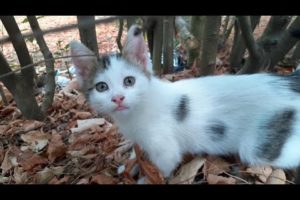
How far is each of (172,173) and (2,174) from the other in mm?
910

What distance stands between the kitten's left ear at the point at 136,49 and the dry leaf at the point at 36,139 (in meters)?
0.84

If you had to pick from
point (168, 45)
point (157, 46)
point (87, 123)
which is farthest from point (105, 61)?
point (168, 45)

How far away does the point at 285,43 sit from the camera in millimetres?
2648

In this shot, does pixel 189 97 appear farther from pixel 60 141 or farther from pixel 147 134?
pixel 60 141

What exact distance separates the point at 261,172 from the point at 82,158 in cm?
92

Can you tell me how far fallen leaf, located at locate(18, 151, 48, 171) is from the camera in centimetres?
208

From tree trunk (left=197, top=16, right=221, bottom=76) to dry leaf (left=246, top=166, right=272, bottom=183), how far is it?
816 millimetres

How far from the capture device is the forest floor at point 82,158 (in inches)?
72.2

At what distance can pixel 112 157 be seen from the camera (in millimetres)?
2117

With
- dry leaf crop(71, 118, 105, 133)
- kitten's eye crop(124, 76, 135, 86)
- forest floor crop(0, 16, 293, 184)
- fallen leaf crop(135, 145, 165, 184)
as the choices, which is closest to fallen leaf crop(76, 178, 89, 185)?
forest floor crop(0, 16, 293, 184)

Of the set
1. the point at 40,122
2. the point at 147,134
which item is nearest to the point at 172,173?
the point at 147,134

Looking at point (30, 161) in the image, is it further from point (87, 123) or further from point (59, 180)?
point (87, 123)

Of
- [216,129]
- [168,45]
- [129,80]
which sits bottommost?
[216,129]

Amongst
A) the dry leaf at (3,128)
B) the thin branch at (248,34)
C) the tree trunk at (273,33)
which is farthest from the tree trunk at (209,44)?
the dry leaf at (3,128)
